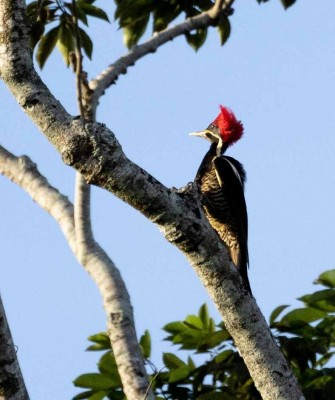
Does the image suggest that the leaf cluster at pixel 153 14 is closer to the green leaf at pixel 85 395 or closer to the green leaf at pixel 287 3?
the green leaf at pixel 287 3

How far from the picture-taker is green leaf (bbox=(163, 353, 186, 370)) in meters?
3.79

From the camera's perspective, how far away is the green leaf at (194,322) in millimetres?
3982

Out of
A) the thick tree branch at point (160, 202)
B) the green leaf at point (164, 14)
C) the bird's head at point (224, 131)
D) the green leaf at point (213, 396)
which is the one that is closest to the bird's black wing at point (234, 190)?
the bird's head at point (224, 131)

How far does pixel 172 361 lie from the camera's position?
12.5 ft

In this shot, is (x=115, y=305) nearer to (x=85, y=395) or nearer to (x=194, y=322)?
(x=85, y=395)

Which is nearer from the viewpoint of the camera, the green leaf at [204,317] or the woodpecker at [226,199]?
the green leaf at [204,317]

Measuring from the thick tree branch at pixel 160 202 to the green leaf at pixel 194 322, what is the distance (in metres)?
1.00

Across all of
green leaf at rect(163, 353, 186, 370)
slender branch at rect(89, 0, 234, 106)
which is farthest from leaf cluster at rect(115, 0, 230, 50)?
green leaf at rect(163, 353, 186, 370)

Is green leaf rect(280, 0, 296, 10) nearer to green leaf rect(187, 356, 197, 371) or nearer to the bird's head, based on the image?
green leaf rect(187, 356, 197, 371)

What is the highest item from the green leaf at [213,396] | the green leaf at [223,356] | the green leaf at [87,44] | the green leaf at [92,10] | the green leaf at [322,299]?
the green leaf at [92,10]

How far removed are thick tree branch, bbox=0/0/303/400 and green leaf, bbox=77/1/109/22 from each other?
121 centimetres

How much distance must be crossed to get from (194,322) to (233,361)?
0.37 meters

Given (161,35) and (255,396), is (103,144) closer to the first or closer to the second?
(161,35)

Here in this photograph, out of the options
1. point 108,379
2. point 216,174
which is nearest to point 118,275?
point 108,379
